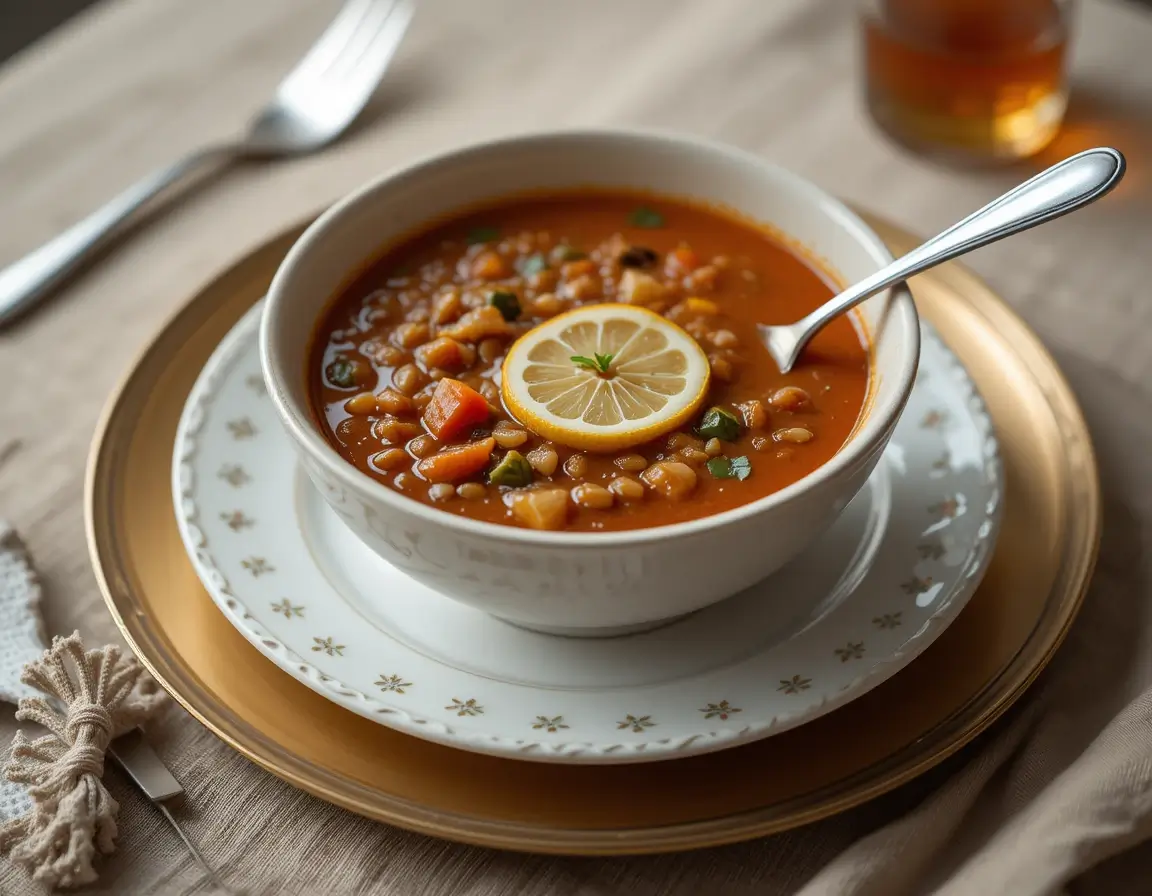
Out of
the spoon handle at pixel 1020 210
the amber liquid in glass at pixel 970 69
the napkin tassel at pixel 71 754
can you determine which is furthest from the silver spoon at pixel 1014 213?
the napkin tassel at pixel 71 754

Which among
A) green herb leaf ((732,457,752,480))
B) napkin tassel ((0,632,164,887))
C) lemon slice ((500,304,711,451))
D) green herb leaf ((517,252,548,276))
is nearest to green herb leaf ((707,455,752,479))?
green herb leaf ((732,457,752,480))

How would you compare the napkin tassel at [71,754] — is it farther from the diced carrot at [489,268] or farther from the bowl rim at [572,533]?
the diced carrot at [489,268]

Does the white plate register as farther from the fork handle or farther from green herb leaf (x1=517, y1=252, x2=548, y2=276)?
the fork handle

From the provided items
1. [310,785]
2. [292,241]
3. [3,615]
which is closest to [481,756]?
[310,785]

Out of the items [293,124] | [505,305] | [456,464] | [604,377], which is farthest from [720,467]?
[293,124]

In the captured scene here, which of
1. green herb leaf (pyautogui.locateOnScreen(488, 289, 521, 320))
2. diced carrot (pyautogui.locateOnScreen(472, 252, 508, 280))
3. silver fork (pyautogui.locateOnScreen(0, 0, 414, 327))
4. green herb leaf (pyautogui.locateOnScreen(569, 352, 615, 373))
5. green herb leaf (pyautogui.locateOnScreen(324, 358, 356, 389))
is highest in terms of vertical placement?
silver fork (pyautogui.locateOnScreen(0, 0, 414, 327))

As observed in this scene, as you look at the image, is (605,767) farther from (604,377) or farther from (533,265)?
(533,265)

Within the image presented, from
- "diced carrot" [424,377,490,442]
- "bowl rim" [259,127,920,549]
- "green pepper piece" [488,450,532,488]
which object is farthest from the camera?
"diced carrot" [424,377,490,442]
